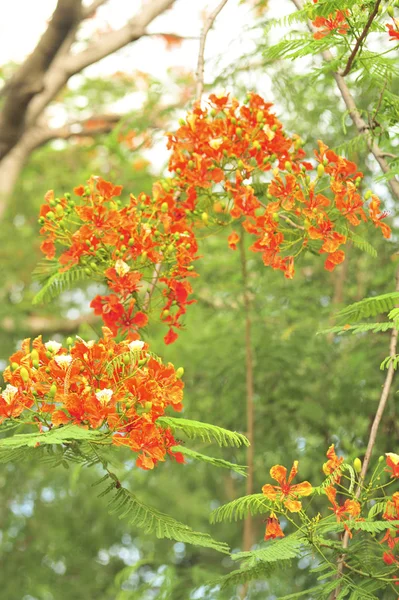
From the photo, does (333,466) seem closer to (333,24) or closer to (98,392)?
(98,392)

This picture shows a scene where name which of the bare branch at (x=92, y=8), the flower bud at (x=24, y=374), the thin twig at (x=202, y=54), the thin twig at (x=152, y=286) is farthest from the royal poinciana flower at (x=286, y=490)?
the bare branch at (x=92, y=8)

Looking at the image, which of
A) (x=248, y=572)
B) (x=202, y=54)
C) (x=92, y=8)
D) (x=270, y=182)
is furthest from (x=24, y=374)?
(x=92, y=8)

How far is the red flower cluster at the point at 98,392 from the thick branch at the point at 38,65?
10.3 feet

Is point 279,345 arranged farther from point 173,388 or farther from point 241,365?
point 173,388

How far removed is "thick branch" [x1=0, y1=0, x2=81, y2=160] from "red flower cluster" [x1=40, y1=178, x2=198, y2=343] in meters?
Result: 2.50

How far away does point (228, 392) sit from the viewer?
12.6ft

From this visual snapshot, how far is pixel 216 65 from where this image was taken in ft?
11.6

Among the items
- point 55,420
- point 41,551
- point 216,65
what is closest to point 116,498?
point 55,420

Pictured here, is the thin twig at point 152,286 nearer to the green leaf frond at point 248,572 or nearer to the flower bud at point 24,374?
the flower bud at point 24,374

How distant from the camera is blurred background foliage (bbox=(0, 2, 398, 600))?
3594 mm

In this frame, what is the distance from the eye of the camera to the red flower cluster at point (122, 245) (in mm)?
2137

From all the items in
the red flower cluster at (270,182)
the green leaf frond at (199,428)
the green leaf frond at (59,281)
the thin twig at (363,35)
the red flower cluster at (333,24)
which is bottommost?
the green leaf frond at (199,428)

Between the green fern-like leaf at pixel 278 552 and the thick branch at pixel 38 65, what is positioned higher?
the thick branch at pixel 38 65

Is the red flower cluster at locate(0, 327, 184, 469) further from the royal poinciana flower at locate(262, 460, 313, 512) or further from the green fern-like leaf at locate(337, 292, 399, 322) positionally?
the green fern-like leaf at locate(337, 292, 399, 322)
